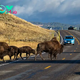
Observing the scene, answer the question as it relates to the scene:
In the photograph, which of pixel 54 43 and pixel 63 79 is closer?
pixel 63 79

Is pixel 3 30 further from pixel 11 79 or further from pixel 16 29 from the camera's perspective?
pixel 11 79

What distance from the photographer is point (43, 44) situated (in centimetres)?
1927

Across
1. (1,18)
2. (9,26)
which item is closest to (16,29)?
(9,26)

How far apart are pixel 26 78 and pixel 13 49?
10.3 m

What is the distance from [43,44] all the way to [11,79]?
975cm

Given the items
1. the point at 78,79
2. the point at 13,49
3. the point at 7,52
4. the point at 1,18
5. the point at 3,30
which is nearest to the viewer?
the point at 78,79

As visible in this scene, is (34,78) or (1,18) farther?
(1,18)

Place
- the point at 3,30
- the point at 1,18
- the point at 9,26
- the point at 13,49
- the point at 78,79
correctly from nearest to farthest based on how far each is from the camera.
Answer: the point at 78,79, the point at 13,49, the point at 3,30, the point at 9,26, the point at 1,18

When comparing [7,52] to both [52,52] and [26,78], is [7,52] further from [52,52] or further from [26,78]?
[26,78]

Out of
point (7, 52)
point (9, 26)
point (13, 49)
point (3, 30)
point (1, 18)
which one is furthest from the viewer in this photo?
point (1, 18)

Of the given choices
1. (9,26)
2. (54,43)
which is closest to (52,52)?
(54,43)

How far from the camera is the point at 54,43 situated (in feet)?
65.0

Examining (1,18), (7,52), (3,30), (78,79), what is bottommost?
(78,79)

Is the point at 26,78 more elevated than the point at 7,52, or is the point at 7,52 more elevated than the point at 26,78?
the point at 7,52
